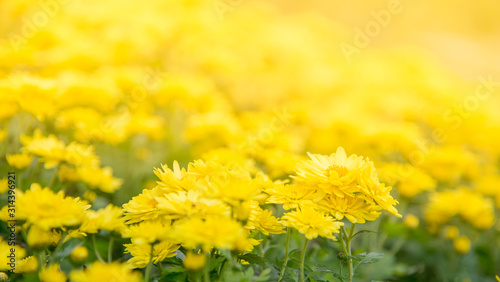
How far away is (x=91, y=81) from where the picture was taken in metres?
2.40

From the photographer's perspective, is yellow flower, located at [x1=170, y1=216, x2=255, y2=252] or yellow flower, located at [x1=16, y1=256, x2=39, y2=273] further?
yellow flower, located at [x1=16, y1=256, x2=39, y2=273]

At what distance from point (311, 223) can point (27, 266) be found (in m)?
0.75

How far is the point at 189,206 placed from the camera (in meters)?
0.94

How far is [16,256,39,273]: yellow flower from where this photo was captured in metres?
1.04

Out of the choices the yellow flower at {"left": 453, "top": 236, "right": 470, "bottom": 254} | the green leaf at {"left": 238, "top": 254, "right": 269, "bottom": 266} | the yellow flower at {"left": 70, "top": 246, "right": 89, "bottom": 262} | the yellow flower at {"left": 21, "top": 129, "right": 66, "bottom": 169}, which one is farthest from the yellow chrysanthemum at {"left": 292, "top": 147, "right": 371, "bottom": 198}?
the yellow flower at {"left": 453, "top": 236, "right": 470, "bottom": 254}

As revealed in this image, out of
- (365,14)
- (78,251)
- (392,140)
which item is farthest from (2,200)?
(365,14)

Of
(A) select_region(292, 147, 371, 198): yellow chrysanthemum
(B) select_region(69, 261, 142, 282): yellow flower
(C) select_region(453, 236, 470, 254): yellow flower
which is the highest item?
(A) select_region(292, 147, 371, 198): yellow chrysanthemum

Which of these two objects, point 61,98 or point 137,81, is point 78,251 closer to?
point 61,98

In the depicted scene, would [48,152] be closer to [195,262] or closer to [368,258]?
[195,262]

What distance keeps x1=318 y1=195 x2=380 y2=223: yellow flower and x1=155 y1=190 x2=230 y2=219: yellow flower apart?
11.3 inches

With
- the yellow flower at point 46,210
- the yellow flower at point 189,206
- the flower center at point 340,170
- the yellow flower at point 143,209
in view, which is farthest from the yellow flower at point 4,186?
the flower center at point 340,170

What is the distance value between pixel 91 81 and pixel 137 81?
0.35 m

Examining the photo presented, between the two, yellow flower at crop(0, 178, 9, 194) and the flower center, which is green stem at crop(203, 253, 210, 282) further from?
yellow flower at crop(0, 178, 9, 194)

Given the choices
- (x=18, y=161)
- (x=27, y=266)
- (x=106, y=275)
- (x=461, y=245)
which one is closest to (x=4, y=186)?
(x=18, y=161)
